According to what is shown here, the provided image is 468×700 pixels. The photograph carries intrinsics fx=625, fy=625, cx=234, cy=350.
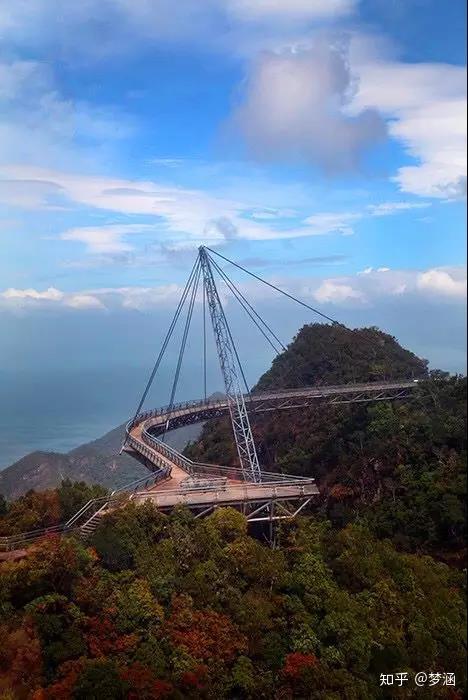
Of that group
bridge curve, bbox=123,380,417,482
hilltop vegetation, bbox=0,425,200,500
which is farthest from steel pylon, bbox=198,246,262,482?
hilltop vegetation, bbox=0,425,200,500

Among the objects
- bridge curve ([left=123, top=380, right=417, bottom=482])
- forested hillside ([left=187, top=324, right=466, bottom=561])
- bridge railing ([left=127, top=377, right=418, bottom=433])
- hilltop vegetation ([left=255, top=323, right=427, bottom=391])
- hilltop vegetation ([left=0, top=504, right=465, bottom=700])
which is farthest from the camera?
hilltop vegetation ([left=255, top=323, right=427, bottom=391])

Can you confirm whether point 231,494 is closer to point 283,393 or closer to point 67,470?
point 283,393

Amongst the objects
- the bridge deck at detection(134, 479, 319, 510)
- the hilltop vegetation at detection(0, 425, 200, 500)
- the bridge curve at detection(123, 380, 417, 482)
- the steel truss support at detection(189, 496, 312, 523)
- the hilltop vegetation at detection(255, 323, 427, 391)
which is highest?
the hilltop vegetation at detection(255, 323, 427, 391)

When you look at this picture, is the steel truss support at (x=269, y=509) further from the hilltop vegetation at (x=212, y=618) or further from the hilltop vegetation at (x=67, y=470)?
the hilltop vegetation at (x=67, y=470)

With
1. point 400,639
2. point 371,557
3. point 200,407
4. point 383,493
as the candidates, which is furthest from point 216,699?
point 200,407

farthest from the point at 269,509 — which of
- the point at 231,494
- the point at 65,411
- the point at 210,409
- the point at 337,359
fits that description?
the point at 65,411

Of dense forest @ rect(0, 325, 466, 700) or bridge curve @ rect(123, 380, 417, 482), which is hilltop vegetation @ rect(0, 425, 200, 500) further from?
dense forest @ rect(0, 325, 466, 700)
